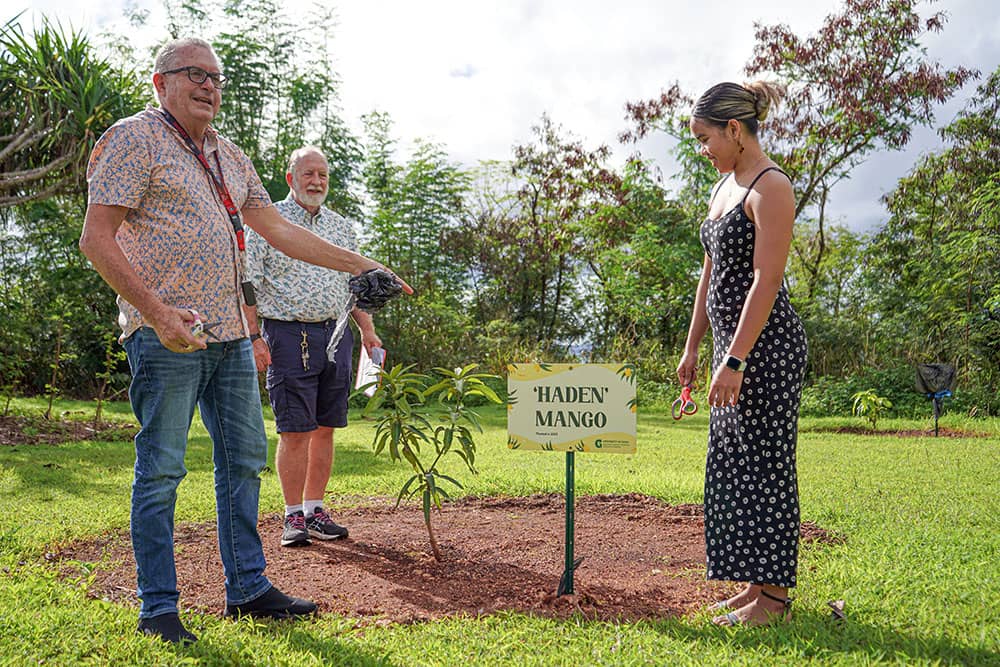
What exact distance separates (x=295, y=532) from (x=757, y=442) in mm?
2145

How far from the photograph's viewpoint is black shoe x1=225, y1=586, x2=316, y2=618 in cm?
262

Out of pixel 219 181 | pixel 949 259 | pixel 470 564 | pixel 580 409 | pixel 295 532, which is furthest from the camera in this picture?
pixel 949 259

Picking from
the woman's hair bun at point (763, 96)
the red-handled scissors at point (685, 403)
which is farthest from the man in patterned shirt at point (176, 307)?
the woman's hair bun at point (763, 96)

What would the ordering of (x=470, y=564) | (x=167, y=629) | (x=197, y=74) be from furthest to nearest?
1. (x=470, y=564)
2. (x=197, y=74)
3. (x=167, y=629)

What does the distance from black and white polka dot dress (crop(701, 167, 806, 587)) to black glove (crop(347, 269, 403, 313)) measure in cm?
114

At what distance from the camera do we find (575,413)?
2.82 metres

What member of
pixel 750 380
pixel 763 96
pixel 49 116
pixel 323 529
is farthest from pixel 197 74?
pixel 49 116

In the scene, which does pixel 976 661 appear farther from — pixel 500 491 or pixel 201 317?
pixel 500 491

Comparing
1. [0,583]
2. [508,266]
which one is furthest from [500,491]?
[508,266]

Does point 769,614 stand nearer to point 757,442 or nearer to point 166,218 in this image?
point 757,442

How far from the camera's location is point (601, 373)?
2.82 metres

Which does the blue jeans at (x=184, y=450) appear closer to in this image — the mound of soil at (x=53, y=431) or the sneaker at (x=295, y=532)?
the sneaker at (x=295, y=532)

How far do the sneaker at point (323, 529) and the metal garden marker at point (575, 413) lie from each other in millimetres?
1288

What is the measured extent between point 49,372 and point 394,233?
250 inches
